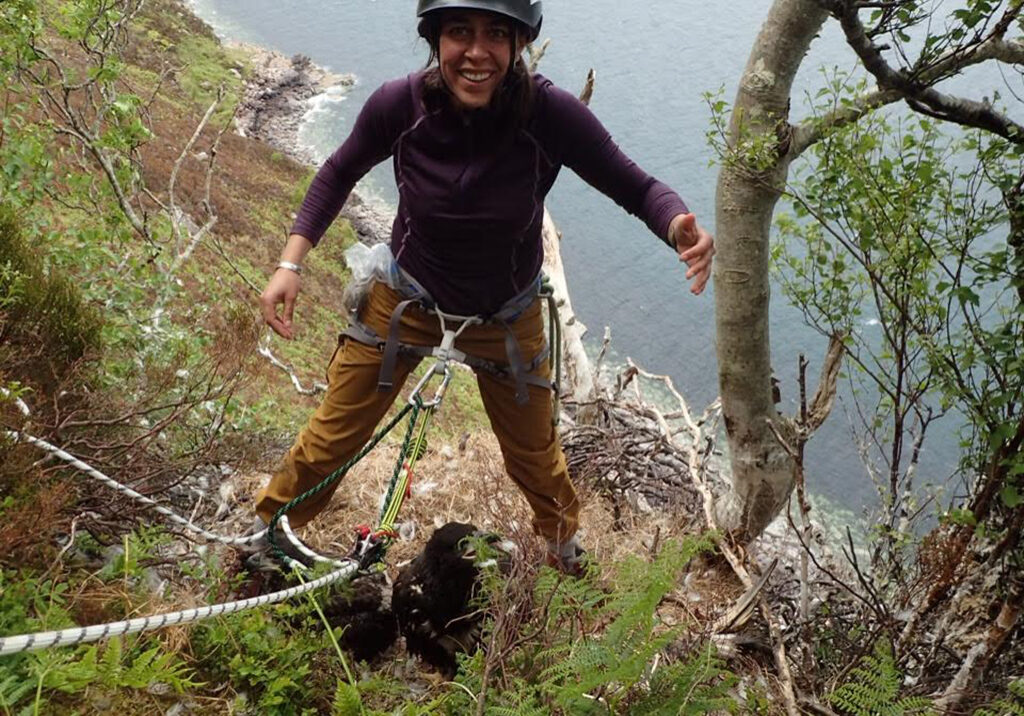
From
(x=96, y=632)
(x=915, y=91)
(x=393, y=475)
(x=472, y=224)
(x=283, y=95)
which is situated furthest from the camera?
(x=283, y=95)

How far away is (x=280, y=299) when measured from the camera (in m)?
3.34

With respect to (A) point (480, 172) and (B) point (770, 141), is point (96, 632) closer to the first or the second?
(A) point (480, 172)

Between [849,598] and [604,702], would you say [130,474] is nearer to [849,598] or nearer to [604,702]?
[604,702]

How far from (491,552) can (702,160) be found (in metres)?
16.2

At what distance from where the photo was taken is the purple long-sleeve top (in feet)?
10.2

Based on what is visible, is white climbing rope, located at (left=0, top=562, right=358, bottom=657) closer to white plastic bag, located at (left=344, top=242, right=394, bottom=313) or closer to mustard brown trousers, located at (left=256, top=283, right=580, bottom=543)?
mustard brown trousers, located at (left=256, top=283, right=580, bottom=543)

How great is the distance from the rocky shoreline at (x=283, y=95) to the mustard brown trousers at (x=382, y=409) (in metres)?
27.0

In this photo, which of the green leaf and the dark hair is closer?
the green leaf

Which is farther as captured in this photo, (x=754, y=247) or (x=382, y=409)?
(x=754, y=247)

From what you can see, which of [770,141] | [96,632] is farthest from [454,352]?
[770,141]

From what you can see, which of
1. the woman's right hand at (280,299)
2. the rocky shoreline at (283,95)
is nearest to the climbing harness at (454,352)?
the woman's right hand at (280,299)

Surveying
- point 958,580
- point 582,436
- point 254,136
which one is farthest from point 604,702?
point 254,136

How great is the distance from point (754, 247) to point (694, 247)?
1.60 m

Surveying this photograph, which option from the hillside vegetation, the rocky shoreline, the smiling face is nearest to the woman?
the smiling face
